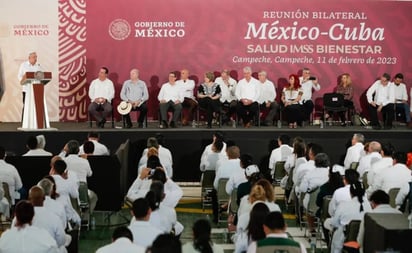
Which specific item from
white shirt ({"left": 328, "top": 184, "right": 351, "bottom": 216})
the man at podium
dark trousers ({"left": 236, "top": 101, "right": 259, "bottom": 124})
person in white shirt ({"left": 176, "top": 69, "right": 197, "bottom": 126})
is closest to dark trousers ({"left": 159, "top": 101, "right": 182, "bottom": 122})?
person in white shirt ({"left": 176, "top": 69, "right": 197, "bottom": 126})

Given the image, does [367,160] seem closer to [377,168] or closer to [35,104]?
[377,168]

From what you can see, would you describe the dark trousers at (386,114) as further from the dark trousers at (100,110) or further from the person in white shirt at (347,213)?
the person in white shirt at (347,213)

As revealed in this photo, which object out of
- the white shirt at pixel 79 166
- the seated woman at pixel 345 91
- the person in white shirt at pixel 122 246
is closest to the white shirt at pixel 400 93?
the seated woman at pixel 345 91

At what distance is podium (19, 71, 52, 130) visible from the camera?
720 inches

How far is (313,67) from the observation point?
71.7 ft

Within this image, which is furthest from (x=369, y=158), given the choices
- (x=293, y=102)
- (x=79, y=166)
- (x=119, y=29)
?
(x=119, y=29)

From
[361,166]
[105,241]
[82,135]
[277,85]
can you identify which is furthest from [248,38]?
[105,241]

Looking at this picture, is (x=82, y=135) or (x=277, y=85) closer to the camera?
(x=82, y=135)

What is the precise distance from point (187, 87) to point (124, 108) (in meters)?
1.75

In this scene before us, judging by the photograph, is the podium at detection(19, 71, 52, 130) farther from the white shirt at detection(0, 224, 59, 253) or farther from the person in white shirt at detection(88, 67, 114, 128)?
the white shirt at detection(0, 224, 59, 253)

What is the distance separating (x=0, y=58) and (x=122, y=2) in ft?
10.6

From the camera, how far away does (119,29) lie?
71.4ft

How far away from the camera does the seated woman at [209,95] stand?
19891 mm

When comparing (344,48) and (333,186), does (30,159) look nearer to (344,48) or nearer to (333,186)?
(333,186)
